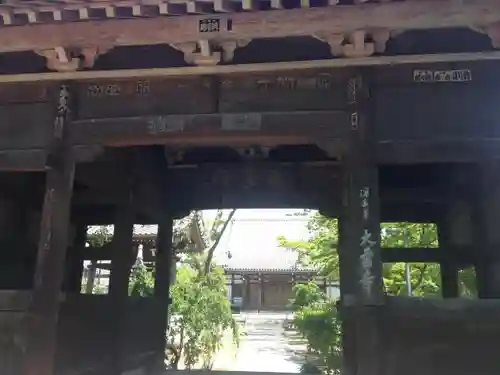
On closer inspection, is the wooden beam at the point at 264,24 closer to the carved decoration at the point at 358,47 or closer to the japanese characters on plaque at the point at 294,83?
the carved decoration at the point at 358,47

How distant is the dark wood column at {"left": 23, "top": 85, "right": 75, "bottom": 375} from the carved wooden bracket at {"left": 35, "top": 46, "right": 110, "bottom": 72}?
27 centimetres

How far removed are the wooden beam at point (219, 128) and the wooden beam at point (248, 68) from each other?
19.3 inches

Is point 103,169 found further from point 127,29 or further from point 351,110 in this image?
point 351,110

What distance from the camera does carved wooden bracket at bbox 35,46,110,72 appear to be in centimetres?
570

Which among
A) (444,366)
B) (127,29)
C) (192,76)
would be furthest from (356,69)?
(444,366)

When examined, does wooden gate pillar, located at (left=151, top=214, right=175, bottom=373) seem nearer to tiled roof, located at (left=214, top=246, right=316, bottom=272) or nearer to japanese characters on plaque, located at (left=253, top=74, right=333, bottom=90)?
japanese characters on plaque, located at (left=253, top=74, right=333, bottom=90)

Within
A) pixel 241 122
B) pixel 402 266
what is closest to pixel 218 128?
pixel 241 122

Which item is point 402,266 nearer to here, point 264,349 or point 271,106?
point 264,349

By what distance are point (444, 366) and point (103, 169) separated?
551 centimetres

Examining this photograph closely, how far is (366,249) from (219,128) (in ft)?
6.76

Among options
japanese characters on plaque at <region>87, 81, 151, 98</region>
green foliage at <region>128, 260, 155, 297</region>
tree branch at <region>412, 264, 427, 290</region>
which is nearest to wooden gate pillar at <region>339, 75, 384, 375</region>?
japanese characters on plaque at <region>87, 81, 151, 98</region>

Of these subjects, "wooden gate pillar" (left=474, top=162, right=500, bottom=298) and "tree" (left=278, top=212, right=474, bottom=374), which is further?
"tree" (left=278, top=212, right=474, bottom=374)

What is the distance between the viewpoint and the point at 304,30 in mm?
5238

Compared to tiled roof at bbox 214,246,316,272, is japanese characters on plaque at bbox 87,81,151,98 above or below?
below
